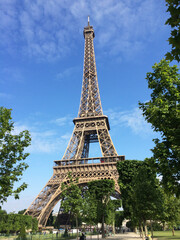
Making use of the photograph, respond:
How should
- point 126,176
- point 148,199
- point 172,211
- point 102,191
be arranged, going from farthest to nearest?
point 102,191 < point 172,211 < point 126,176 < point 148,199

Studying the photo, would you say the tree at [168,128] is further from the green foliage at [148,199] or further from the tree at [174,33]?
the green foliage at [148,199]

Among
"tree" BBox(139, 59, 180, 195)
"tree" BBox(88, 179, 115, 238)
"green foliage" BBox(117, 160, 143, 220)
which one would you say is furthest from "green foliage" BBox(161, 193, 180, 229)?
"tree" BBox(139, 59, 180, 195)

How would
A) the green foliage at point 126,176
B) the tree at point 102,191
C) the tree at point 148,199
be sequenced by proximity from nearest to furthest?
1. the tree at point 148,199
2. the green foliage at point 126,176
3. the tree at point 102,191

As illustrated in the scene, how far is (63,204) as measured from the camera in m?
24.6

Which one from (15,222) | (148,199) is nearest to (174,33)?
(148,199)

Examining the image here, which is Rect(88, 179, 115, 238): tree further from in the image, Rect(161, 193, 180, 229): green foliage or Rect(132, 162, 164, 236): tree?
Rect(132, 162, 164, 236): tree

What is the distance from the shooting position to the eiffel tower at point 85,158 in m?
44.7

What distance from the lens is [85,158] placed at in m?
51.0

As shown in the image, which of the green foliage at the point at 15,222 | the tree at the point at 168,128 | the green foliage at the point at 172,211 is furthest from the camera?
the green foliage at the point at 15,222

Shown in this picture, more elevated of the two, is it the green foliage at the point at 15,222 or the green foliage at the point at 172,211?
the green foliage at the point at 172,211

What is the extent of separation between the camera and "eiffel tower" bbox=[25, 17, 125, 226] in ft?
147

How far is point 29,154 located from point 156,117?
802cm

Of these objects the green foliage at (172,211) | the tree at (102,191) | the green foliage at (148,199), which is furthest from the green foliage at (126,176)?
the tree at (102,191)

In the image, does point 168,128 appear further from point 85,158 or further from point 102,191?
point 85,158
